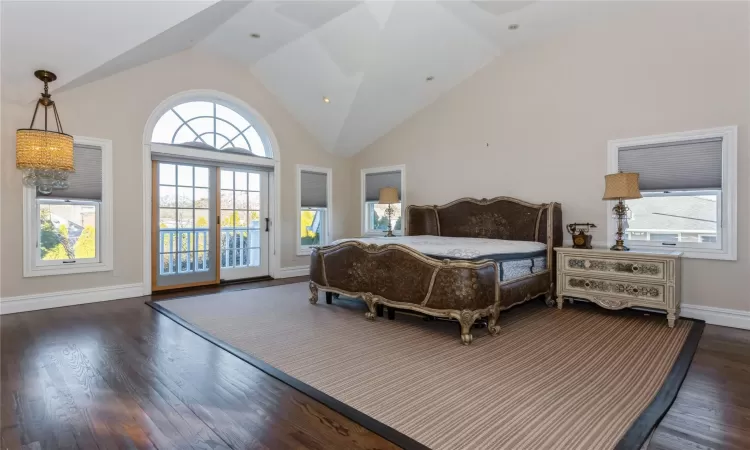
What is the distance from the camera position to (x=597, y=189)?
427 centimetres

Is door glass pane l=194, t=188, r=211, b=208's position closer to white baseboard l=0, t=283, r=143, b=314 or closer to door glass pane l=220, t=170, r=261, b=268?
door glass pane l=220, t=170, r=261, b=268

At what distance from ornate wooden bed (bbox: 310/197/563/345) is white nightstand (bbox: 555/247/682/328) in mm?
272

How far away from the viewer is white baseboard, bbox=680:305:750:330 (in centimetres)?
345

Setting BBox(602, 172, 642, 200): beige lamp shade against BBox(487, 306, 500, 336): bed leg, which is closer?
BBox(487, 306, 500, 336): bed leg

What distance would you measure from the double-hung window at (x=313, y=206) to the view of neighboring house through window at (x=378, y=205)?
723mm

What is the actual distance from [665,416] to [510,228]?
120 inches

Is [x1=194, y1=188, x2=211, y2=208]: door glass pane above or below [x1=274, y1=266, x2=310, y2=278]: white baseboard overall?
above

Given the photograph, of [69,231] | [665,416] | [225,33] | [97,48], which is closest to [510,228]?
[665,416]

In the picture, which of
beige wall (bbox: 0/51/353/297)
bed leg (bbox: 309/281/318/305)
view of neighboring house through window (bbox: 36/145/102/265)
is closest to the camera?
beige wall (bbox: 0/51/353/297)

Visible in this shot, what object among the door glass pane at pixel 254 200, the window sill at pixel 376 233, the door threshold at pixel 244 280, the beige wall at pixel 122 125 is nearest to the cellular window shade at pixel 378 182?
the window sill at pixel 376 233

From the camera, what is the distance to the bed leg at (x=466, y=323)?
2.91 meters

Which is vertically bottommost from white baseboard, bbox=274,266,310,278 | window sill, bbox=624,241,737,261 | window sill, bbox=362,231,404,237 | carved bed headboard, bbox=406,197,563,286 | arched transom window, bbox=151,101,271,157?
white baseboard, bbox=274,266,310,278

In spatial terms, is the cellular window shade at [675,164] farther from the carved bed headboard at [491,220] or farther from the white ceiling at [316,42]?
the white ceiling at [316,42]

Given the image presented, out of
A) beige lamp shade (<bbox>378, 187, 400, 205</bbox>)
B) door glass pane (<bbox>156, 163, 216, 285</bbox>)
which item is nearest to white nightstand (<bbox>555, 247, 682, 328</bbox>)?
beige lamp shade (<bbox>378, 187, 400, 205</bbox>)
